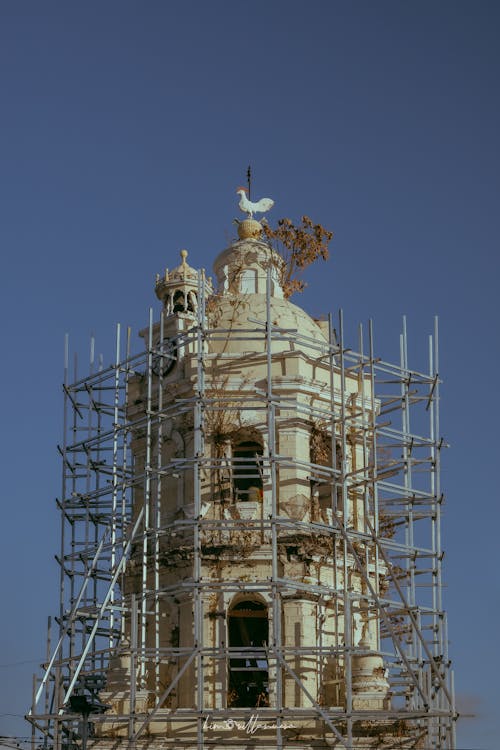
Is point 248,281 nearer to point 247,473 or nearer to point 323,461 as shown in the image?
point 247,473

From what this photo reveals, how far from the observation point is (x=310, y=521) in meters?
44.3

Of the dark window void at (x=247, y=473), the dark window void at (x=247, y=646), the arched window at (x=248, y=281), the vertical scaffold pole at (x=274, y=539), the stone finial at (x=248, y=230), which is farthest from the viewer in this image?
the stone finial at (x=248, y=230)

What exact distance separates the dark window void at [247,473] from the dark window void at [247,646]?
3.02m

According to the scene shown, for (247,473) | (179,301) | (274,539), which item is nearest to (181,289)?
(179,301)

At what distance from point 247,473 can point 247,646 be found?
15.6ft

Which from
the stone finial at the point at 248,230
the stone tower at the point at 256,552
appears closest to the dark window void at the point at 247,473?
the stone tower at the point at 256,552

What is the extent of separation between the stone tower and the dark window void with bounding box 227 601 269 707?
0.05 m

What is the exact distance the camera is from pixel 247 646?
44.4 m

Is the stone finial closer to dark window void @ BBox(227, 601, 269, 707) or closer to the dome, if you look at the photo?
the dome

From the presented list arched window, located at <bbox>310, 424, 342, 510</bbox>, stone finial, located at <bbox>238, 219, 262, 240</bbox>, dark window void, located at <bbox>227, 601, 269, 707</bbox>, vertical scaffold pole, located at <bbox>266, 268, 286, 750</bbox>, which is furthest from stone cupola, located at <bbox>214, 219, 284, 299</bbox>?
dark window void, located at <bbox>227, 601, 269, 707</bbox>

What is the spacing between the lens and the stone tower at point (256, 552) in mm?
41344

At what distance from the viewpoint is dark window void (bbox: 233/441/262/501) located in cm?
4553

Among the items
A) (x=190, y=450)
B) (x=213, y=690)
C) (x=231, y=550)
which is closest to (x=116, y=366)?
(x=190, y=450)

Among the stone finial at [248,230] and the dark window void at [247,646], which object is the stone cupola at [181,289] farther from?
the dark window void at [247,646]
